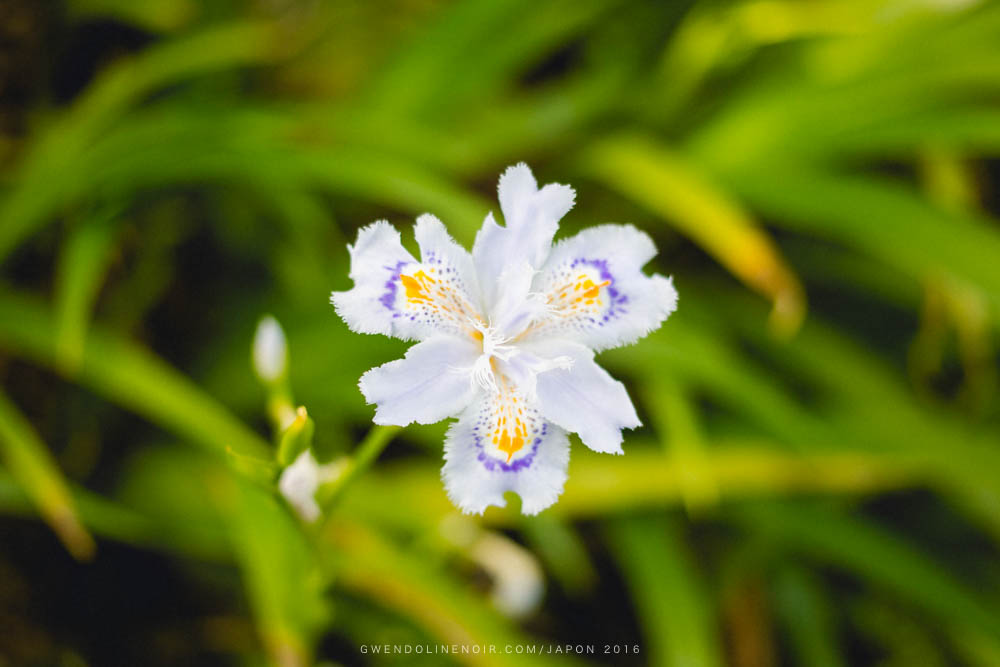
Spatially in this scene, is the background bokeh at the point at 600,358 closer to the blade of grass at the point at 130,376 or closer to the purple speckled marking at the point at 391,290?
the blade of grass at the point at 130,376

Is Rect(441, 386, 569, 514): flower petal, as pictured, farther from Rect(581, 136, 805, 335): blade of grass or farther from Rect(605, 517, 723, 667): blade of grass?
Rect(605, 517, 723, 667): blade of grass

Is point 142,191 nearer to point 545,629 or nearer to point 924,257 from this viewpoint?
point 545,629

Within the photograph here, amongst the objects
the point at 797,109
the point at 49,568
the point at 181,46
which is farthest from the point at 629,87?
the point at 49,568

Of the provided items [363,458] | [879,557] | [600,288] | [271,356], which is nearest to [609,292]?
[600,288]

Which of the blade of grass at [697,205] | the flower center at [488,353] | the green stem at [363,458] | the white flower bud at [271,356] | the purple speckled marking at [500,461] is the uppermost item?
the blade of grass at [697,205]

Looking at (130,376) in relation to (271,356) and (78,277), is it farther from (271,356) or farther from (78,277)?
(271,356)

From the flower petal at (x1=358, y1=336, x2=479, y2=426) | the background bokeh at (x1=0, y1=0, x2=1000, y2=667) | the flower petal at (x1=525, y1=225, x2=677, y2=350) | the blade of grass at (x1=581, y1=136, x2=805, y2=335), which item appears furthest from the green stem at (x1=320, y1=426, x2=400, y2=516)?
the blade of grass at (x1=581, y1=136, x2=805, y2=335)

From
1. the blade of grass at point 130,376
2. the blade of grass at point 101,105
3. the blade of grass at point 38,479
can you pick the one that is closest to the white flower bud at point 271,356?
the blade of grass at point 130,376
